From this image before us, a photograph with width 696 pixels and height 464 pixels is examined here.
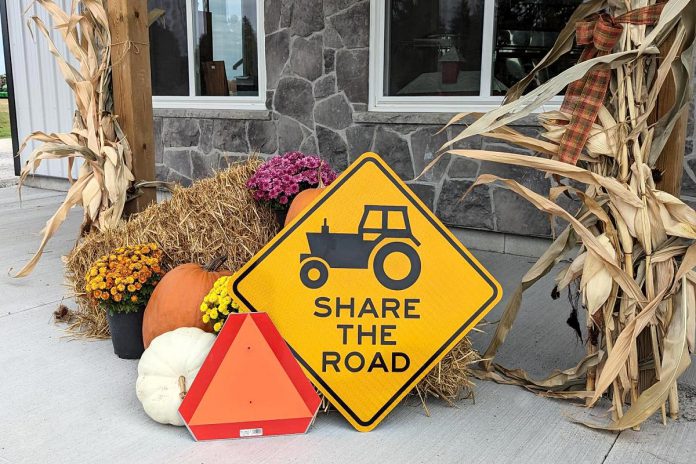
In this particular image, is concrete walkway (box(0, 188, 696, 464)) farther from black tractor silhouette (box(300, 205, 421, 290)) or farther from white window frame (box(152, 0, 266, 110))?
white window frame (box(152, 0, 266, 110))

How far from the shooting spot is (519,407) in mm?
2441

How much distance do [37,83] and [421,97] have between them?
515 cm

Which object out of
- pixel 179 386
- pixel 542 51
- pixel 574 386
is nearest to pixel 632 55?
pixel 574 386

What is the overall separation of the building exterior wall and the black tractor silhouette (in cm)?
259

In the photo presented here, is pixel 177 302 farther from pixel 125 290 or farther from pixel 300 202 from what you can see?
pixel 300 202

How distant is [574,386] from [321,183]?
4.97 ft

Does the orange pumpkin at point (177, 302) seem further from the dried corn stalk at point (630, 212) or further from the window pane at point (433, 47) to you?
the window pane at point (433, 47)

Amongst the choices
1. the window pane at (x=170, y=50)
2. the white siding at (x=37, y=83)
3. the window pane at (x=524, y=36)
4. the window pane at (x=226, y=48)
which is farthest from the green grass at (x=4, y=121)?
the window pane at (x=524, y=36)

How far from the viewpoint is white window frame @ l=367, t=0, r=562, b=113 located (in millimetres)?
4891

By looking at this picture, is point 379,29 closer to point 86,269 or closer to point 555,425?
point 86,269

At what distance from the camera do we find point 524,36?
4.92 meters

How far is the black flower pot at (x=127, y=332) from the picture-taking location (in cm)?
286

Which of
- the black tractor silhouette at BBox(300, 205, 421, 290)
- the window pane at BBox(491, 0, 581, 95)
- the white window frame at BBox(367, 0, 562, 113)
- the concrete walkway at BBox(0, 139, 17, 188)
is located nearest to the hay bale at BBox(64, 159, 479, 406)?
the black tractor silhouette at BBox(300, 205, 421, 290)

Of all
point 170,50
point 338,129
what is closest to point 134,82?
point 338,129
